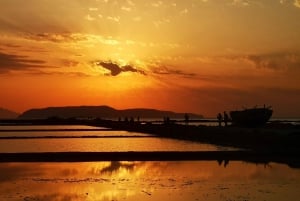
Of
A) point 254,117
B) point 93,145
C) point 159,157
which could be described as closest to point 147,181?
point 159,157


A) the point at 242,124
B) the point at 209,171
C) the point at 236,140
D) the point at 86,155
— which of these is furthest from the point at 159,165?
the point at 242,124

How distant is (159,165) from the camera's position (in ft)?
75.3

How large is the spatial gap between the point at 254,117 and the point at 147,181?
123 ft

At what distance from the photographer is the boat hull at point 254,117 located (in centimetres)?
5212

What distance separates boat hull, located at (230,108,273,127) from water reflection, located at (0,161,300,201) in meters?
29.5

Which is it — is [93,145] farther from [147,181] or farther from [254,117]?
[254,117]

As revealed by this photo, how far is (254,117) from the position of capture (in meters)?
53.0

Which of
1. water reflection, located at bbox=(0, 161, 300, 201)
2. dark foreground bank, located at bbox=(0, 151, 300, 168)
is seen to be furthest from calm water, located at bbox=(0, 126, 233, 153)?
water reflection, located at bbox=(0, 161, 300, 201)

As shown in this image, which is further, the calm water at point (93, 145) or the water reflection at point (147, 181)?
the calm water at point (93, 145)

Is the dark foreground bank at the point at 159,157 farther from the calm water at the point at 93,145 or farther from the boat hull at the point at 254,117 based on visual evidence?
the boat hull at the point at 254,117

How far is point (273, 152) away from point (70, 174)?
41.5 feet

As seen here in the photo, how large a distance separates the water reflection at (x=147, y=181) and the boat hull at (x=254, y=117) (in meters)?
29.5

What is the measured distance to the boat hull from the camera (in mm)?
52125

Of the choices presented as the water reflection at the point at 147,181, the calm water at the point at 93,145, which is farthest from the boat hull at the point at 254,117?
the water reflection at the point at 147,181
